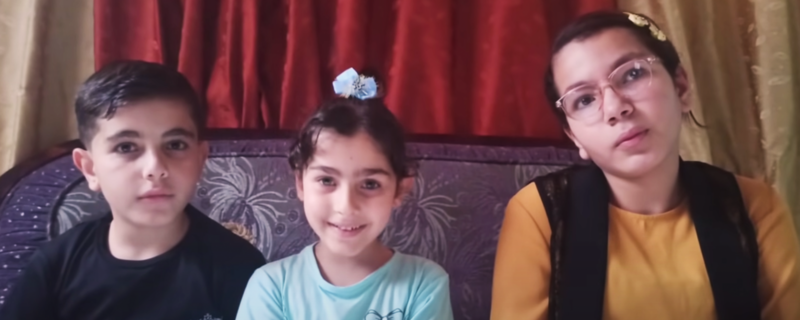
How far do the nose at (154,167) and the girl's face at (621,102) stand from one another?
69cm

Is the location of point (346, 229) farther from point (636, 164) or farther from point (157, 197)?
point (636, 164)

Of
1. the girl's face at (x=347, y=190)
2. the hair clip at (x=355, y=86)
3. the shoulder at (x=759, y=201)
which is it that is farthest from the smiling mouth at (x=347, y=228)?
the shoulder at (x=759, y=201)

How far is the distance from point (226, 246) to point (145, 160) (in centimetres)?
23

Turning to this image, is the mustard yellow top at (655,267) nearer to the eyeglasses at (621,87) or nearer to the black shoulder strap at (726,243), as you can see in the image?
the black shoulder strap at (726,243)

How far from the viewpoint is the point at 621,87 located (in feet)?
3.54

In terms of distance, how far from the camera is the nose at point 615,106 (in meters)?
1.05

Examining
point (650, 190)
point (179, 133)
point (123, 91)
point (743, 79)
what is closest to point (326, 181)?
point (179, 133)

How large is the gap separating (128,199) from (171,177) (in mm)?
80

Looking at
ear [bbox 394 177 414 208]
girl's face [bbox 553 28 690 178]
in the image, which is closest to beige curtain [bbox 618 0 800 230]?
girl's face [bbox 553 28 690 178]

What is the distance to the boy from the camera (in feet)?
3.59

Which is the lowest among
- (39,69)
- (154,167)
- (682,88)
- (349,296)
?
(349,296)

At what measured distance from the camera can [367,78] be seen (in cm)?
114

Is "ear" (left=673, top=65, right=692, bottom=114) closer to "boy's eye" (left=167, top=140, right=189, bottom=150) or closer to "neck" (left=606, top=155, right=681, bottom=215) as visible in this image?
"neck" (left=606, top=155, right=681, bottom=215)

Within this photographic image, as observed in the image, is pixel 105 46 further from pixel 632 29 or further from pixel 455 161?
pixel 632 29
